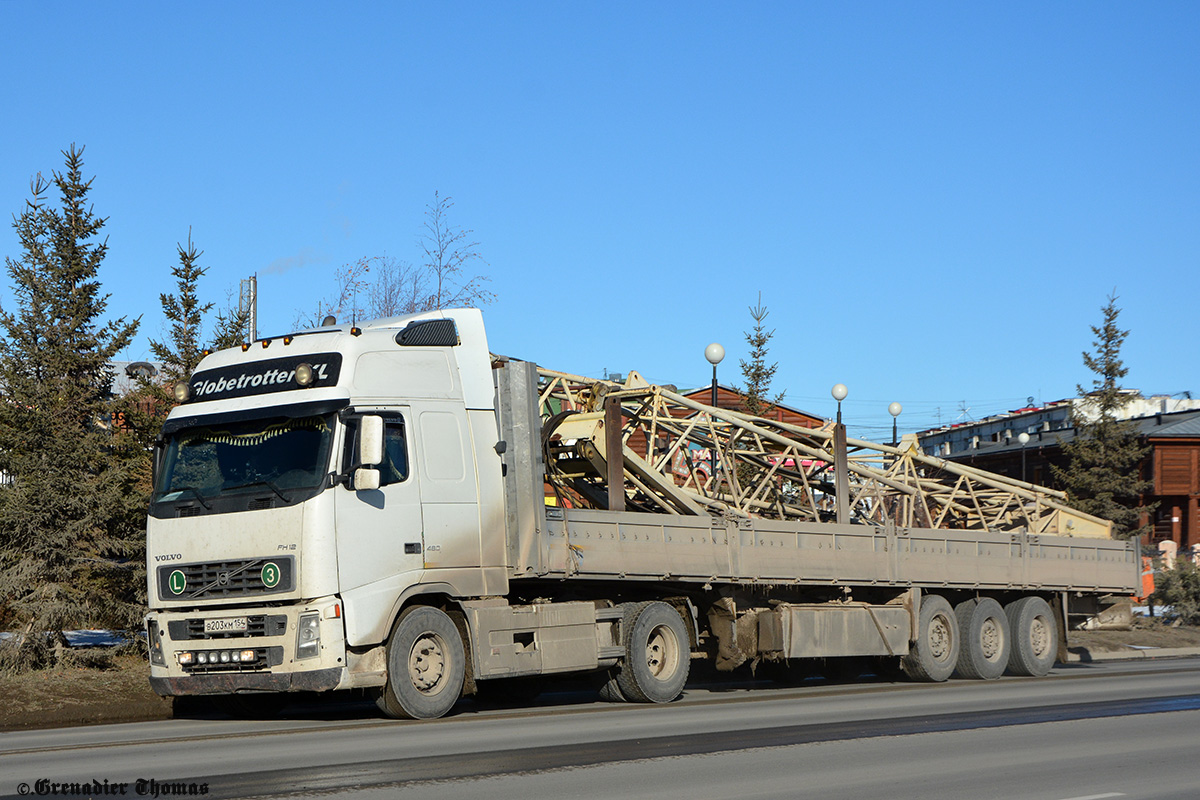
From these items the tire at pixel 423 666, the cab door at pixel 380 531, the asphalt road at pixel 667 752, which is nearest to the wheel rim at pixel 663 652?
the asphalt road at pixel 667 752

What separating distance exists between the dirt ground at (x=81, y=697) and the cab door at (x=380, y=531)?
4.02m

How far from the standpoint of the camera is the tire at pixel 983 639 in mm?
19359

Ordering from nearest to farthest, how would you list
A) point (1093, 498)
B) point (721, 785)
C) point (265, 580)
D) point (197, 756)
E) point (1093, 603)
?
point (721, 785), point (197, 756), point (265, 580), point (1093, 603), point (1093, 498)

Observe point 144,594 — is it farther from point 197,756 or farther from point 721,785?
point 721,785

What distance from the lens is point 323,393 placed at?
12.1m

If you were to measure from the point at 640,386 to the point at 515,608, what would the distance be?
5.03m

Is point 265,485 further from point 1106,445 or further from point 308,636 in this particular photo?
point 1106,445

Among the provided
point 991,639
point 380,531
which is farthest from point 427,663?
point 991,639

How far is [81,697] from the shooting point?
15.3 m

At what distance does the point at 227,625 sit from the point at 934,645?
1124 cm

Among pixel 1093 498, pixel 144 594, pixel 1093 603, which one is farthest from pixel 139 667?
pixel 1093 498

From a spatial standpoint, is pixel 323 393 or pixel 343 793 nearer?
pixel 343 793

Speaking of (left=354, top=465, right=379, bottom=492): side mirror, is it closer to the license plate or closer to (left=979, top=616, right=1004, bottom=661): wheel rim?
the license plate

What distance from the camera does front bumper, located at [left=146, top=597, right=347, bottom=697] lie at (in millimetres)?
11500
